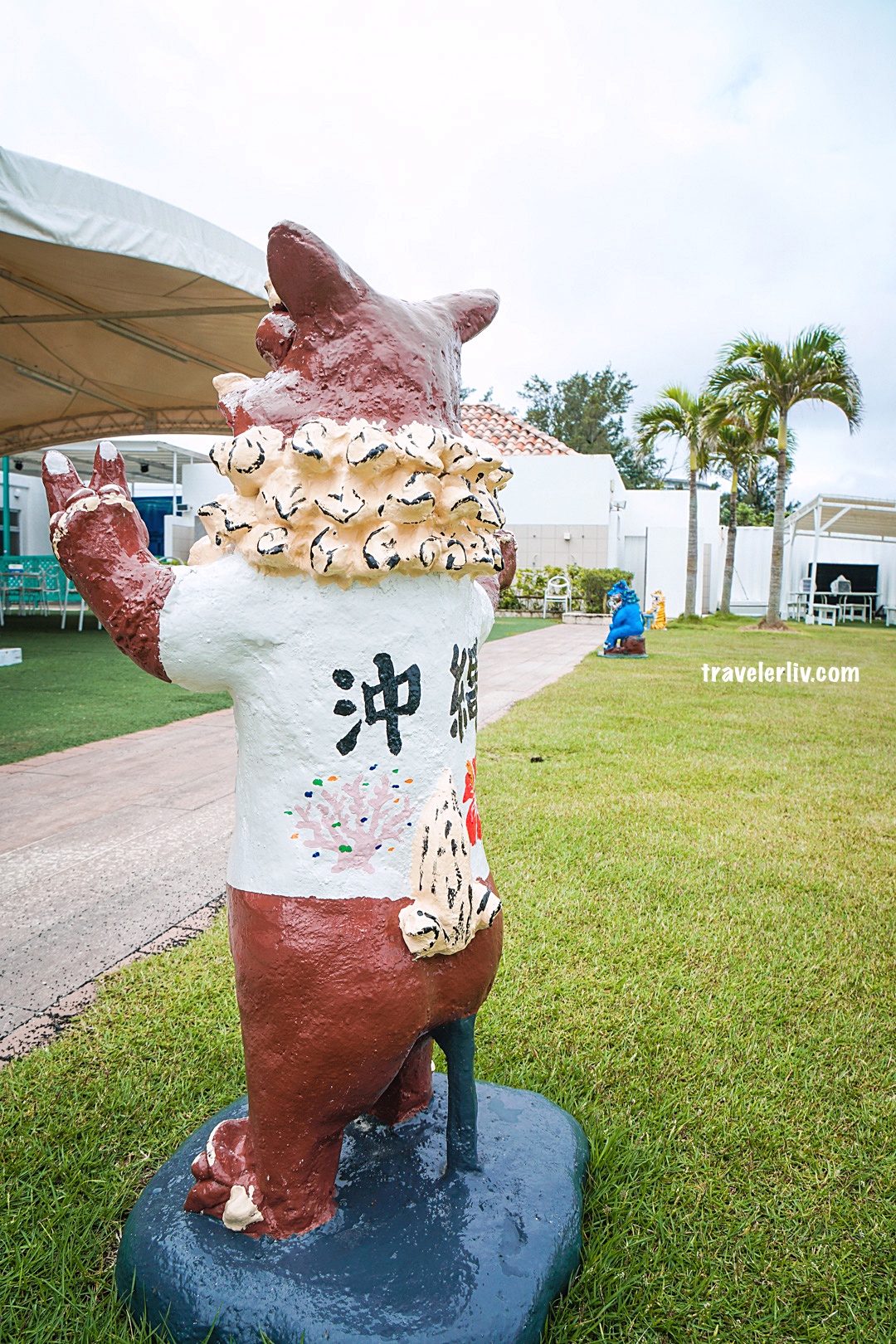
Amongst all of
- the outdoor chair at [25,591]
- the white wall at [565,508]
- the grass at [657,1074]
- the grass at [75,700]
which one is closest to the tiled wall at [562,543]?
the white wall at [565,508]

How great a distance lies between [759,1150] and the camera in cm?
189

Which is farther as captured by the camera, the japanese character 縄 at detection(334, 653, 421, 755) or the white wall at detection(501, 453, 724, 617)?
the white wall at detection(501, 453, 724, 617)

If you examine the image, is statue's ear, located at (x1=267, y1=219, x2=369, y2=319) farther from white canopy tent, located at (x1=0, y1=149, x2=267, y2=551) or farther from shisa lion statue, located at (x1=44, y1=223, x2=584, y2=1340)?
white canopy tent, located at (x1=0, y1=149, x2=267, y2=551)

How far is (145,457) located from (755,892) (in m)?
18.1

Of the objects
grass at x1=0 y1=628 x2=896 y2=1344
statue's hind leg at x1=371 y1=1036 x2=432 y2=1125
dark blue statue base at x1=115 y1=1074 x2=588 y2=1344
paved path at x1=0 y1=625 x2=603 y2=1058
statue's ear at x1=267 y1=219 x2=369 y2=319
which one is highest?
statue's ear at x1=267 y1=219 x2=369 y2=319

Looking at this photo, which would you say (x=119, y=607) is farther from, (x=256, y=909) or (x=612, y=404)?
(x=612, y=404)

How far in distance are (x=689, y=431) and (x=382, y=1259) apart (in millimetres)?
19146

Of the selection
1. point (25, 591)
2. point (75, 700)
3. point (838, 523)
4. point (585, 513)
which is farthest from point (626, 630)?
point (838, 523)

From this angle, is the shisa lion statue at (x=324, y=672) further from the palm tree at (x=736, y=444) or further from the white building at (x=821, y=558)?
the white building at (x=821, y=558)

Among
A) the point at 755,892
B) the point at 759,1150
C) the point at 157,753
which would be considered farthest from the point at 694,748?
the point at 759,1150

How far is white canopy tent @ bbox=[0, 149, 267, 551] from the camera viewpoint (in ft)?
16.7

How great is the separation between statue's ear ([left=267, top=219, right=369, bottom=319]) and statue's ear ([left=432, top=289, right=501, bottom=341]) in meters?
0.24

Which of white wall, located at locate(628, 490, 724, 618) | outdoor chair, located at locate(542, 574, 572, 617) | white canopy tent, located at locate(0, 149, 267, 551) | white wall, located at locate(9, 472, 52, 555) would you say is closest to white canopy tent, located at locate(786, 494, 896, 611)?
white wall, located at locate(628, 490, 724, 618)
